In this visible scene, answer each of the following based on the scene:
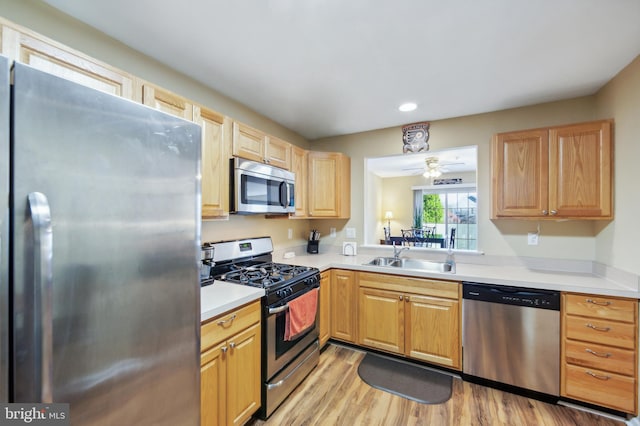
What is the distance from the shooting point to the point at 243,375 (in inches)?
63.6

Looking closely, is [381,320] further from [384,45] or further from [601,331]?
[384,45]

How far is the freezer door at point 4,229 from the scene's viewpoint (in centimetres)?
61

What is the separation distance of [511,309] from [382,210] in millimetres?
5784

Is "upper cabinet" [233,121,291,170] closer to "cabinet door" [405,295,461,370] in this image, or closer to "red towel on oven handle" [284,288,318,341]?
"red towel on oven handle" [284,288,318,341]

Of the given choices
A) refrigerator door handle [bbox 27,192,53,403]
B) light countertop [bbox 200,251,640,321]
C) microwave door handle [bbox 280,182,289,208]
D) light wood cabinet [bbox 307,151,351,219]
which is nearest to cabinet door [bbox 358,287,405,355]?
light countertop [bbox 200,251,640,321]

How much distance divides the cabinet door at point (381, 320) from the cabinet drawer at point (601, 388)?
47.0 inches

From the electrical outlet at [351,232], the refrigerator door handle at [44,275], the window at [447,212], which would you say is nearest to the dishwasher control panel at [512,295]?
the electrical outlet at [351,232]

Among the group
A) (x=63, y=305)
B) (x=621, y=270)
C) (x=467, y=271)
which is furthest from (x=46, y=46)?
(x=621, y=270)

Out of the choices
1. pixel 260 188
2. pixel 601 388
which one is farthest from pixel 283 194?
pixel 601 388

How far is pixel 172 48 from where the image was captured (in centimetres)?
169

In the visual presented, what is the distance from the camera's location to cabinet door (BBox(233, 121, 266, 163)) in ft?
6.67

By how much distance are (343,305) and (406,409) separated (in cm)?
103

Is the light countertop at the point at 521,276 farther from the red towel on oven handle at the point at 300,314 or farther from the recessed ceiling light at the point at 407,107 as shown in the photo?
the recessed ceiling light at the point at 407,107

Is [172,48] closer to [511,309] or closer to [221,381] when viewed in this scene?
[221,381]
